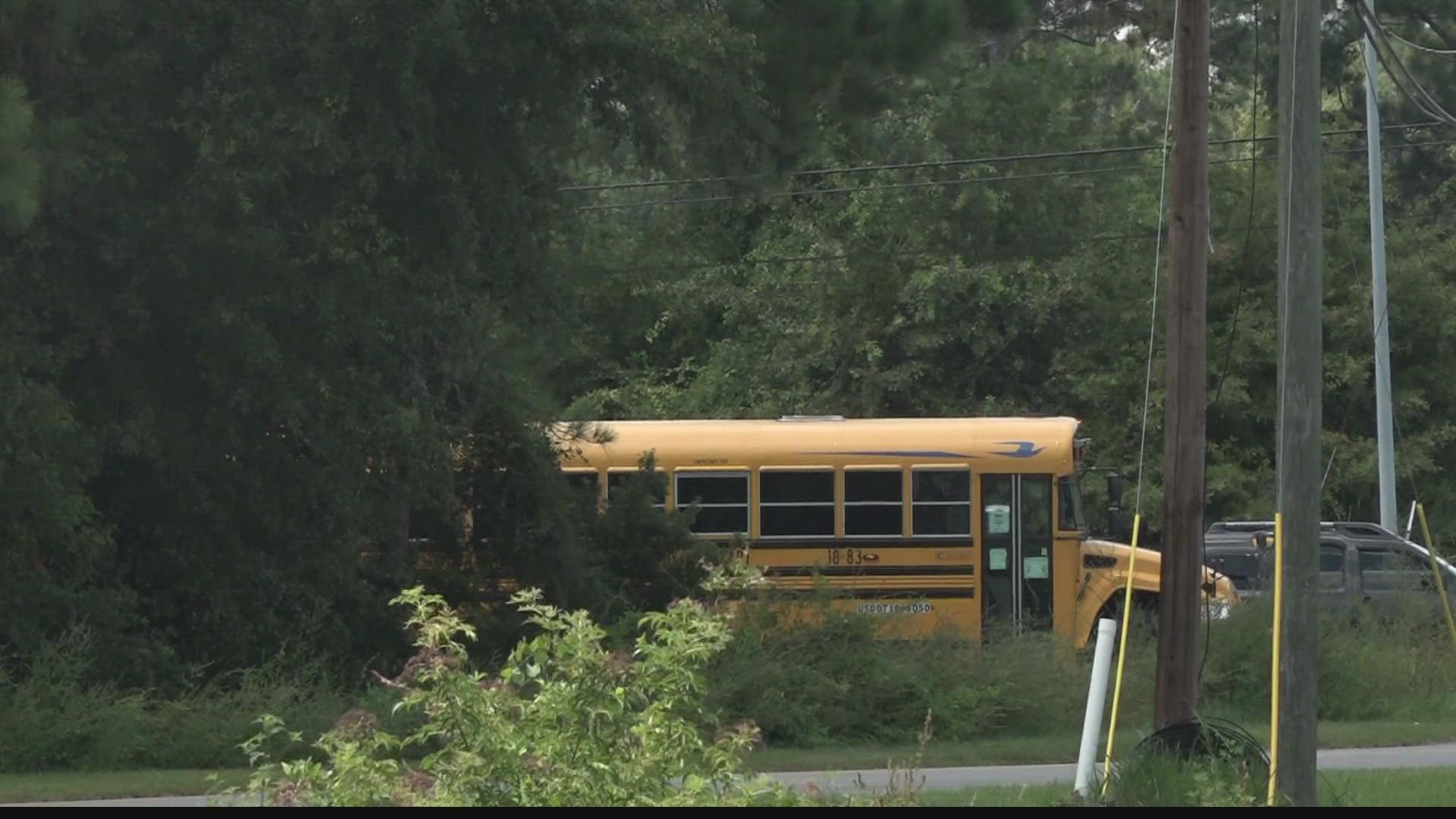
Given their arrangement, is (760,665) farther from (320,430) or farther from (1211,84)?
(1211,84)

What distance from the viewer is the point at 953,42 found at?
17.8 metres

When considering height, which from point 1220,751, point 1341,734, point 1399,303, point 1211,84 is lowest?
point 1341,734

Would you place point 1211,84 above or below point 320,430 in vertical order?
above

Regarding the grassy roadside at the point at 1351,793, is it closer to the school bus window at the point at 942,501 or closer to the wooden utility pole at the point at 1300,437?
the wooden utility pole at the point at 1300,437

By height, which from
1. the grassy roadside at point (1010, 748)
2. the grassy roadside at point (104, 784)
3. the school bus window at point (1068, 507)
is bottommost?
the grassy roadside at point (1010, 748)

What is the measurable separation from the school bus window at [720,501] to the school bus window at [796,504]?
259 millimetres

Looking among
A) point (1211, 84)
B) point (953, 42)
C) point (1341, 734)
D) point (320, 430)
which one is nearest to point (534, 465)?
point (320, 430)

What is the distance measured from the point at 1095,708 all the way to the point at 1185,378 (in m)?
3.97

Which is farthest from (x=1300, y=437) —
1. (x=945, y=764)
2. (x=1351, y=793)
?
(x=945, y=764)

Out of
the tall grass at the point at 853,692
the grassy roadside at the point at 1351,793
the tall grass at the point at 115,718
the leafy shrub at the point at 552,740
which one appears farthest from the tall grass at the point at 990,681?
the leafy shrub at the point at 552,740

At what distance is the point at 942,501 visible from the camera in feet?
72.5

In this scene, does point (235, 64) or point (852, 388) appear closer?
point (235, 64)

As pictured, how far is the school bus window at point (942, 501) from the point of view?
22.0m

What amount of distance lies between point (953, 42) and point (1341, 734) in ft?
25.0
